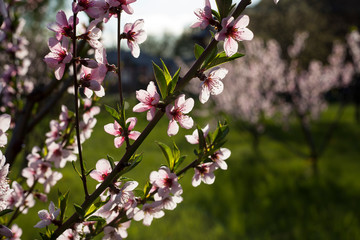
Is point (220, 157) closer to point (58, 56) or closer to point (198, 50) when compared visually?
point (198, 50)

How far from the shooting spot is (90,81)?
1.00 meters

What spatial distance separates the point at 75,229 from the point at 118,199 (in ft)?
0.61

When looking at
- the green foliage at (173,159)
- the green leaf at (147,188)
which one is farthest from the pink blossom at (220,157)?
the green leaf at (147,188)

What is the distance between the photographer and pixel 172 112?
1015mm

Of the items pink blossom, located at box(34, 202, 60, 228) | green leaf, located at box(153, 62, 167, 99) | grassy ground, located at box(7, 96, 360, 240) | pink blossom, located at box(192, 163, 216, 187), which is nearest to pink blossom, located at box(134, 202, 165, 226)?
pink blossom, located at box(192, 163, 216, 187)

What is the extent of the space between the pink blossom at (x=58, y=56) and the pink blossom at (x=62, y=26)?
0.03 meters

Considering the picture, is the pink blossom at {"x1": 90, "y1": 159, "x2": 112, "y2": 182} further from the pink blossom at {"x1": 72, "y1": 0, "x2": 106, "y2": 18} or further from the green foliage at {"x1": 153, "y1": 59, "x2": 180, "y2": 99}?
the pink blossom at {"x1": 72, "y1": 0, "x2": 106, "y2": 18}

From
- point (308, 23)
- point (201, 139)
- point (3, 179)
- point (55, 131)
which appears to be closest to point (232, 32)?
point (201, 139)

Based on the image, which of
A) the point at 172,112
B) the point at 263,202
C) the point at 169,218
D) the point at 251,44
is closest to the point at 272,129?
the point at 251,44

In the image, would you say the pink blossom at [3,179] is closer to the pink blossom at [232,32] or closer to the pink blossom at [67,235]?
the pink blossom at [67,235]

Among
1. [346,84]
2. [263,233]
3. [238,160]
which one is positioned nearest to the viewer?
[263,233]

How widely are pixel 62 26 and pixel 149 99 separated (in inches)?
12.6

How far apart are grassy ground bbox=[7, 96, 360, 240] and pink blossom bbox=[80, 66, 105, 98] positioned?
3.83 metres

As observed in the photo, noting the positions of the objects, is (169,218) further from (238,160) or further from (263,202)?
(238,160)
